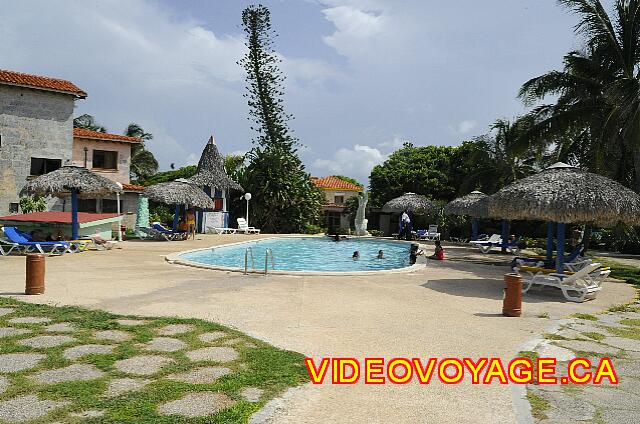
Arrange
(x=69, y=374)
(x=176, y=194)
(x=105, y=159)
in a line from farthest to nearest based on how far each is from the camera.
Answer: (x=105, y=159) → (x=176, y=194) → (x=69, y=374)

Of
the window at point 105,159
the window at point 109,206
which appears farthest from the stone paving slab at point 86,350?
the window at point 105,159

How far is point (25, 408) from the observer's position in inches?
137

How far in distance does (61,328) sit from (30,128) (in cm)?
2234

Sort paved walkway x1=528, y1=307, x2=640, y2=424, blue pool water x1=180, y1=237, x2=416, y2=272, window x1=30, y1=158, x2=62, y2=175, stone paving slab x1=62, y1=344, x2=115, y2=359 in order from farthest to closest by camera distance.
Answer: window x1=30, y1=158, x2=62, y2=175, blue pool water x1=180, y1=237, x2=416, y2=272, stone paving slab x1=62, y1=344, x2=115, y2=359, paved walkway x1=528, y1=307, x2=640, y2=424

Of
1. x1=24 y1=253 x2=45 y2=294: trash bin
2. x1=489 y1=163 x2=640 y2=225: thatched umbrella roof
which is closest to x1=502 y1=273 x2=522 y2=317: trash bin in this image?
x1=489 y1=163 x2=640 y2=225: thatched umbrella roof

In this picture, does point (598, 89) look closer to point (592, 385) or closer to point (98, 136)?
point (592, 385)

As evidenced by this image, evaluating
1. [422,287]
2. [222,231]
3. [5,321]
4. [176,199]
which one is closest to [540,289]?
[422,287]

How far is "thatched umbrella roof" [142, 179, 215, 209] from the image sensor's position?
20920 mm

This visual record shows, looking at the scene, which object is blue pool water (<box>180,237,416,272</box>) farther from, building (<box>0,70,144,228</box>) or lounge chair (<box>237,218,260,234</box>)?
building (<box>0,70,144,228</box>)

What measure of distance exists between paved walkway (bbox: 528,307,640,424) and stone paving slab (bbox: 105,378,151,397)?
3272 mm

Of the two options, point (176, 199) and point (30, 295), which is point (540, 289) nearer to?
point (30, 295)

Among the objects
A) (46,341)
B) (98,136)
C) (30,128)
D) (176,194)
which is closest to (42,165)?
(30,128)

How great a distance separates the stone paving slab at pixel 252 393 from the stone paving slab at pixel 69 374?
4.47 ft

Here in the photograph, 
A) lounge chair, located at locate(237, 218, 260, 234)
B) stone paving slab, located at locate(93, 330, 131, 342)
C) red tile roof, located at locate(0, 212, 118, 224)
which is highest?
red tile roof, located at locate(0, 212, 118, 224)
